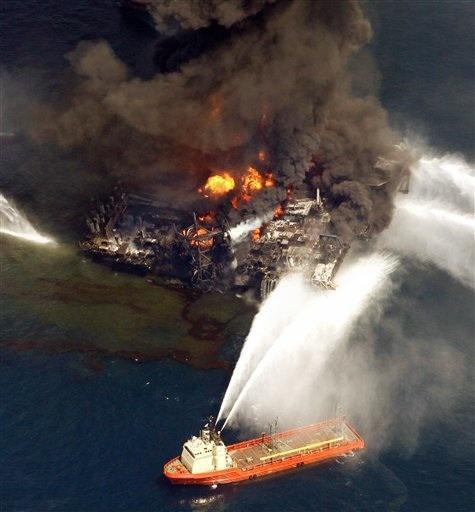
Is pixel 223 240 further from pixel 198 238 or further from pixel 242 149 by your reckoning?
pixel 242 149

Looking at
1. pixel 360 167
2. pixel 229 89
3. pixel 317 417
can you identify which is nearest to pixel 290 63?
pixel 229 89

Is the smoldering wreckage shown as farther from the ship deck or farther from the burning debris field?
the ship deck

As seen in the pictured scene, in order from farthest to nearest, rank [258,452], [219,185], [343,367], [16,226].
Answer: [16,226] < [219,185] < [343,367] < [258,452]

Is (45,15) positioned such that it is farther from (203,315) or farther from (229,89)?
(203,315)

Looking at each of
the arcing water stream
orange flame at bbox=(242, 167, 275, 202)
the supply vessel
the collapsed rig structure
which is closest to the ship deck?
the supply vessel

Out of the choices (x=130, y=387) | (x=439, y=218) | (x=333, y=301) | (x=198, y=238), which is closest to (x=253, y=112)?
(x=198, y=238)

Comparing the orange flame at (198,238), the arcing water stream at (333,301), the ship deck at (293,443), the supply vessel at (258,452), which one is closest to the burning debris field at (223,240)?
the orange flame at (198,238)
